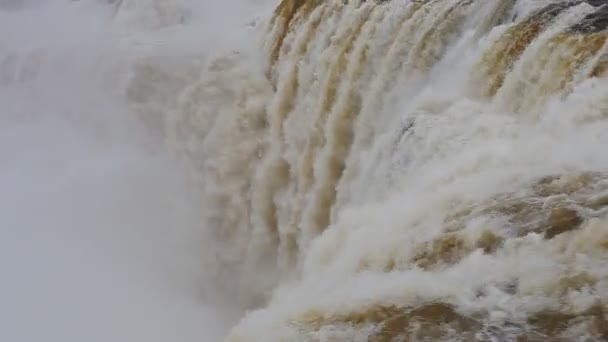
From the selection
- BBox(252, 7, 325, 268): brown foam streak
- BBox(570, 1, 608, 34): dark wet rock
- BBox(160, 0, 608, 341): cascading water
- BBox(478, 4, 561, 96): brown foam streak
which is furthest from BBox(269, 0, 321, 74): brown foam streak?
BBox(570, 1, 608, 34): dark wet rock

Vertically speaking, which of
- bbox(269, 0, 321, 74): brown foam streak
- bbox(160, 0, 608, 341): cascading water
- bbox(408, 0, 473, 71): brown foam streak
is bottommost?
bbox(160, 0, 608, 341): cascading water

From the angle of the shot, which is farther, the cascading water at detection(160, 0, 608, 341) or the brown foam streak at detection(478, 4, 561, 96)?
the brown foam streak at detection(478, 4, 561, 96)

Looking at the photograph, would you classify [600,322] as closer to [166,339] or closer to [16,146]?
[166,339]

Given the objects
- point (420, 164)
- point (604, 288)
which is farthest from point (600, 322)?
point (420, 164)

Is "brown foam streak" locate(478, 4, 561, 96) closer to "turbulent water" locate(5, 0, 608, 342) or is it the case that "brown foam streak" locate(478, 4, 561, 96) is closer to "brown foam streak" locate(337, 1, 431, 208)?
"turbulent water" locate(5, 0, 608, 342)

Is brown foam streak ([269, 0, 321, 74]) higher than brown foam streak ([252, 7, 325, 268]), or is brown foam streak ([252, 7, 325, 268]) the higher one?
brown foam streak ([269, 0, 321, 74])

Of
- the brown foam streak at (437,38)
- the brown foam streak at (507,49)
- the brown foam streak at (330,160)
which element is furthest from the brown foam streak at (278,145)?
the brown foam streak at (507,49)

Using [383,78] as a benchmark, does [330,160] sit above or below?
below

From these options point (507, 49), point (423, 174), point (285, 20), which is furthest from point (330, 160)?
point (285, 20)

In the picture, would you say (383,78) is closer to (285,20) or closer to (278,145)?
(278,145)
